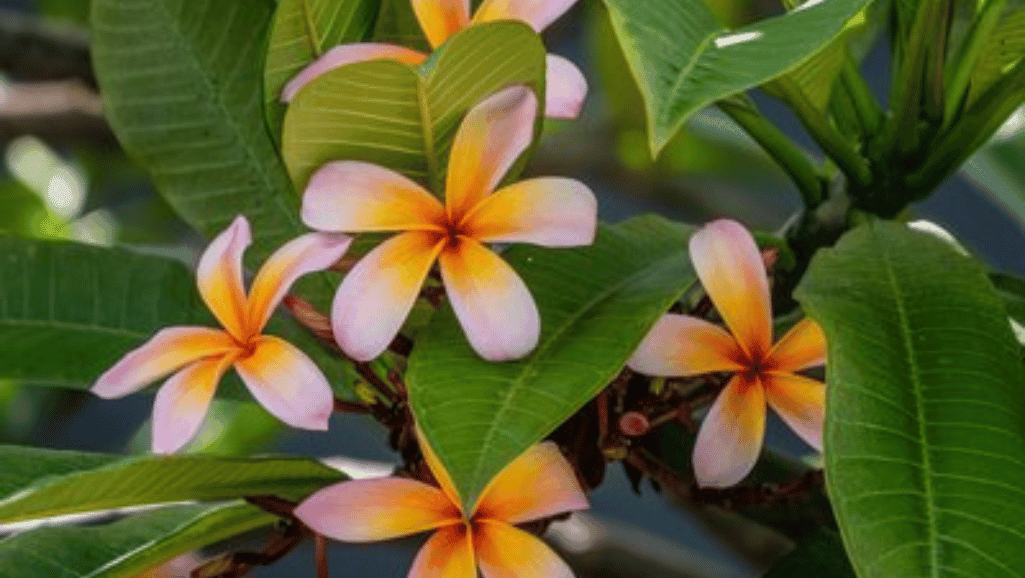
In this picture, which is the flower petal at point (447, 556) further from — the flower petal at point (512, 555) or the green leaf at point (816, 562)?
the green leaf at point (816, 562)

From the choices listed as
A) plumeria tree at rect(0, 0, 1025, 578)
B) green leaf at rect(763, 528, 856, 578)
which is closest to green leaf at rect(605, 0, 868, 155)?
plumeria tree at rect(0, 0, 1025, 578)

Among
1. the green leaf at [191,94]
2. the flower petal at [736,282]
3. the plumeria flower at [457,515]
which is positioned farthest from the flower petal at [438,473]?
the green leaf at [191,94]

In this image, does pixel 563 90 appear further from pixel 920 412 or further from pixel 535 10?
pixel 920 412

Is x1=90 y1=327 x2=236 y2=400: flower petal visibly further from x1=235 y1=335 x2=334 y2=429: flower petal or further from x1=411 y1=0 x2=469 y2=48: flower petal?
x1=411 y1=0 x2=469 y2=48: flower petal

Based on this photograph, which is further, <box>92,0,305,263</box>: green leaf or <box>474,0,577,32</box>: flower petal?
<box>92,0,305,263</box>: green leaf

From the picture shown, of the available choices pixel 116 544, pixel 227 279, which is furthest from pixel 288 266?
pixel 116 544

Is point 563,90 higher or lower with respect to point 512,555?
higher
